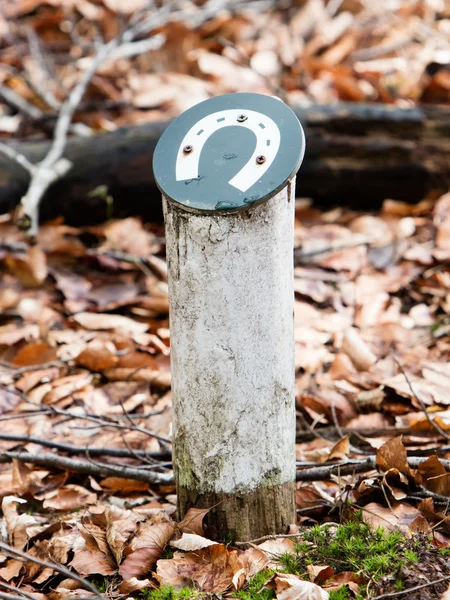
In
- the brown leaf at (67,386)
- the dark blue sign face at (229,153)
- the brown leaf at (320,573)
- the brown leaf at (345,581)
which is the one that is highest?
the dark blue sign face at (229,153)

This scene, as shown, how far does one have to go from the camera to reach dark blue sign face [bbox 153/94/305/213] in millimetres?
1839

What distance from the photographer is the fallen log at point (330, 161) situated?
407 cm

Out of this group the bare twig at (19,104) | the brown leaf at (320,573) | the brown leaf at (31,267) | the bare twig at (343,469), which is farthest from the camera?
the bare twig at (19,104)

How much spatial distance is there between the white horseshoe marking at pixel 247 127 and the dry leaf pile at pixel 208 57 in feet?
9.78

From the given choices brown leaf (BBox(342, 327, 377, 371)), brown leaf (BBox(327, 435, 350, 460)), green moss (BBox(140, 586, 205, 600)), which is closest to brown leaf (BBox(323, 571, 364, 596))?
green moss (BBox(140, 586, 205, 600))

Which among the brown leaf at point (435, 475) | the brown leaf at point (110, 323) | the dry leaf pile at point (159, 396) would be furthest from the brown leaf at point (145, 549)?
the brown leaf at point (110, 323)

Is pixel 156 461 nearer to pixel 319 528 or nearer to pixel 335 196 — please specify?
pixel 319 528

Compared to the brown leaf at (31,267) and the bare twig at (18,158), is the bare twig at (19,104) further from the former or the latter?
the brown leaf at (31,267)

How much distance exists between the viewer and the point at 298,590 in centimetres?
181

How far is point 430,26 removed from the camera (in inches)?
244

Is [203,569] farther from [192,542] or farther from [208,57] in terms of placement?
[208,57]

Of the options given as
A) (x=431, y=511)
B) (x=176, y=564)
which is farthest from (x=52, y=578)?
(x=431, y=511)

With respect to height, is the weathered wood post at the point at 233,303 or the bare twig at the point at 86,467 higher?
the weathered wood post at the point at 233,303

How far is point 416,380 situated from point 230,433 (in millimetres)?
1289
